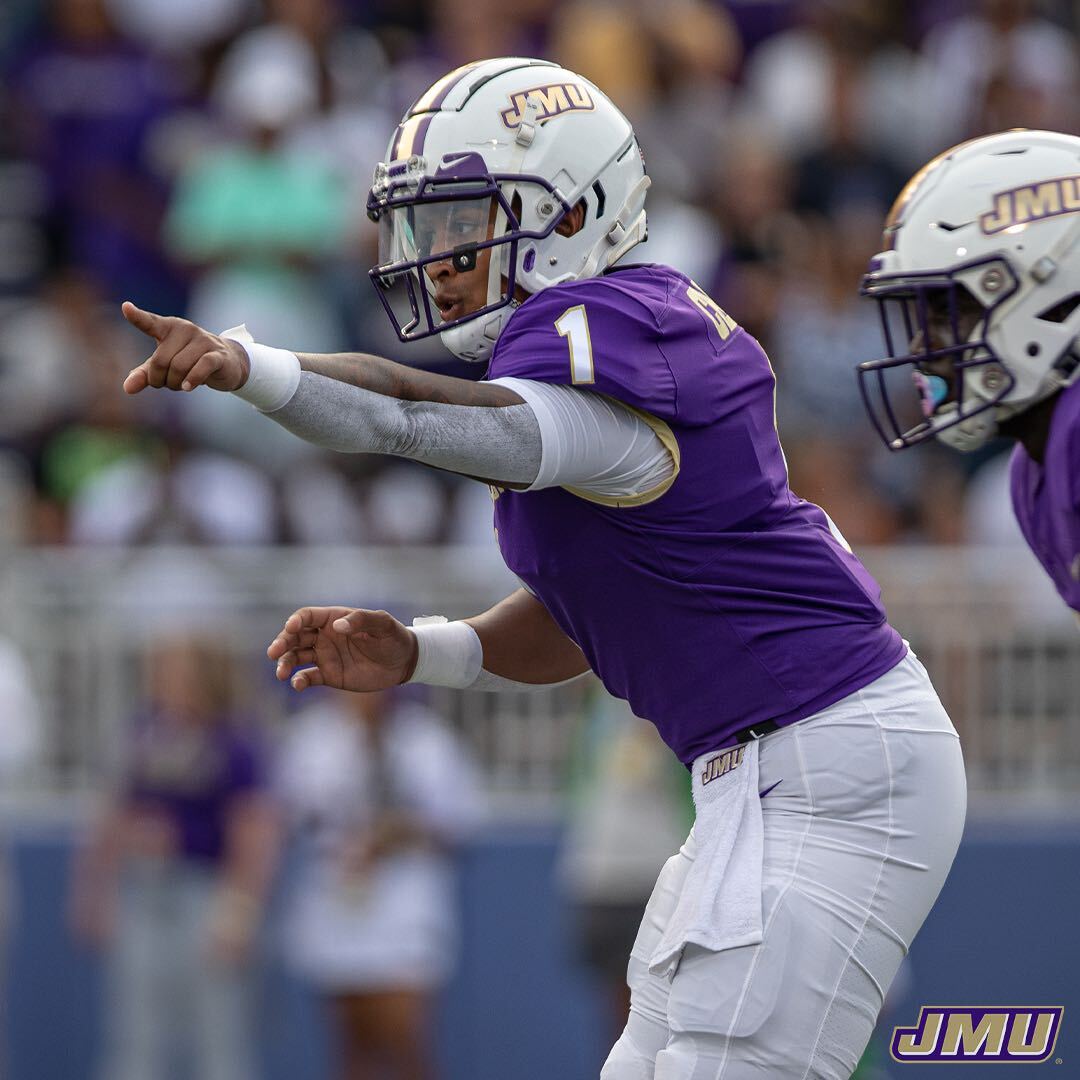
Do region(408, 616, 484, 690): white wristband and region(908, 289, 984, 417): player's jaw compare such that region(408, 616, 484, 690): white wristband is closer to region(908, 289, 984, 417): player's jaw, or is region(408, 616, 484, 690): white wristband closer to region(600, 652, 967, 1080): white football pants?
region(600, 652, 967, 1080): white football pants

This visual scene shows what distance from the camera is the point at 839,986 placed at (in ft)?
11.0

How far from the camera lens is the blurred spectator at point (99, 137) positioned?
32.6 feet

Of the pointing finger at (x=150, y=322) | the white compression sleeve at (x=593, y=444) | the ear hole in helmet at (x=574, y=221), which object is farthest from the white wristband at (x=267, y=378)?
the ear hole in helmet at (x=574, y=221)

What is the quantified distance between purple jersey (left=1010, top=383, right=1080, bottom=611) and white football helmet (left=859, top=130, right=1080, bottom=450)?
10 cm

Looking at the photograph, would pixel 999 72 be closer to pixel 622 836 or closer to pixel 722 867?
pixel 622 836

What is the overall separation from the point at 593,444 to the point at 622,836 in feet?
14.6

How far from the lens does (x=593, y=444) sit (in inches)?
127

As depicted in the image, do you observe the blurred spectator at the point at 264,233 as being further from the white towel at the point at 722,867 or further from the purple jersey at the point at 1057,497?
the white towel at the point at 722,867

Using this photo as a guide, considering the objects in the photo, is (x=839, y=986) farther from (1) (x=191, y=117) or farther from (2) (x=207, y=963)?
(1) (x=191, y=117)

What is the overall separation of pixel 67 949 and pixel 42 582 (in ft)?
4.84

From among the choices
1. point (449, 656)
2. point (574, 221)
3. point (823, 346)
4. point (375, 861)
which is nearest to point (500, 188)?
point (574, 221)

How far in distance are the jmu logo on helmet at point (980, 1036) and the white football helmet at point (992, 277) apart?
1071 millimetres

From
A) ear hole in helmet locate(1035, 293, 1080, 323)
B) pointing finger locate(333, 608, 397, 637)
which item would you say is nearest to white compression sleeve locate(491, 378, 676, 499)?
pointing finger locate(333, 608, 397, 637)

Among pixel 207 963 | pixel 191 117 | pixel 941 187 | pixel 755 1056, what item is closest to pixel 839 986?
pixel 755 1056
